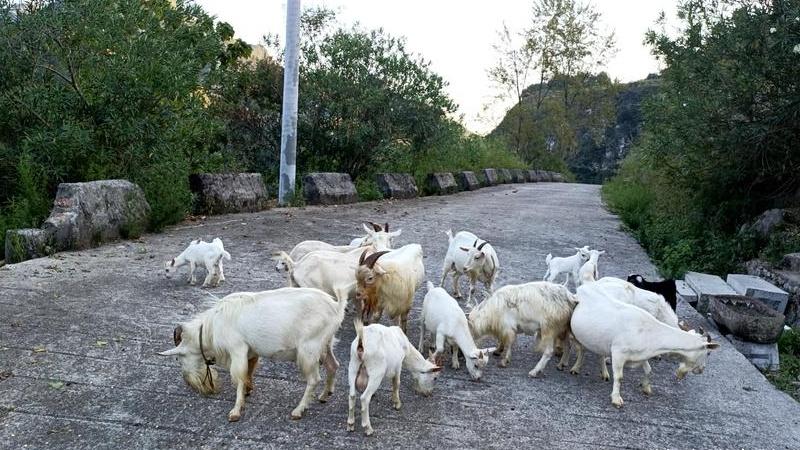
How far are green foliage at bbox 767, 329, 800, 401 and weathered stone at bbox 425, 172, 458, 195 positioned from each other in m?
11.8

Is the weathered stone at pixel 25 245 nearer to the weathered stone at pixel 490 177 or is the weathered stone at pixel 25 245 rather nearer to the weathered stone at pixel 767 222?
the weathered stone at pixel 767 222

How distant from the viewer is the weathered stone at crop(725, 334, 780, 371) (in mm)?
4930

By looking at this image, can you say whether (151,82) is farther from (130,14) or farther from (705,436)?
(705,436)

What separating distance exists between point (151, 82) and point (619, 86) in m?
37.8

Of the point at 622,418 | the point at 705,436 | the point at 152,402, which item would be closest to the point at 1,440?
the point at 152,402

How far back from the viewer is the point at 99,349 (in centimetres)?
405

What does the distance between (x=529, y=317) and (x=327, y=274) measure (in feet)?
4.93

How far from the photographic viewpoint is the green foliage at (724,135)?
775 centimetres

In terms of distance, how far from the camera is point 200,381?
3.48m

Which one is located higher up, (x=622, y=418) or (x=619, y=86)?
(x=619, y=86)

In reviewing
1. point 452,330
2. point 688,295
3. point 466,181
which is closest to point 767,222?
point 688,295

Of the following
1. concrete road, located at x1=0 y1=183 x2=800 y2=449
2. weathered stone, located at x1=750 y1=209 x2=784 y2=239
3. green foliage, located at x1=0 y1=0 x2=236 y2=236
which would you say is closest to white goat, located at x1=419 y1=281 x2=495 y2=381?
concrete road, located at x1=0 y1=183 x2=800 y2=449

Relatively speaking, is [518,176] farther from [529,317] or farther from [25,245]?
[529,317]

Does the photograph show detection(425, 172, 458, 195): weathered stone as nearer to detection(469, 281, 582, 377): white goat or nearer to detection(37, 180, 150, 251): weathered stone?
detection(37, 180, 150, 251): weathered stone
